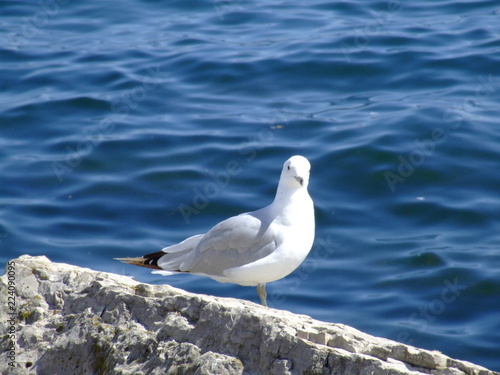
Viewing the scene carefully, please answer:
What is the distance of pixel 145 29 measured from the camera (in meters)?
15.5

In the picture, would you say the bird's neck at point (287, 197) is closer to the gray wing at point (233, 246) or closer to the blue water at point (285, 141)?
the gray wing at point (233, 246)

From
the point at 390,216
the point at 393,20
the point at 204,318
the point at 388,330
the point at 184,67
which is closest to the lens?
the point at 204,318

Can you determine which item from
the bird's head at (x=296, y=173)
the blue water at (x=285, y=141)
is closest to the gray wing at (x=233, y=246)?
the bird's head at (x=296, y=173)

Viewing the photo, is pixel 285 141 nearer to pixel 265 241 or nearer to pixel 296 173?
pixel 296 173

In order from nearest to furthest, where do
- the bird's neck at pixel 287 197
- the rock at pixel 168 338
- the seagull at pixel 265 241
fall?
the rock at pixel 168 338, the seagull at pixel 265 241, the bird's neck at pixel 287 197

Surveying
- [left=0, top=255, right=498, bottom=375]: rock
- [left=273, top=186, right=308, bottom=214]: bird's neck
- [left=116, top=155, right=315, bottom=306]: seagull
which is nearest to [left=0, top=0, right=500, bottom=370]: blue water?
[left=116, top=155, right=315, bottom=306]: seagull

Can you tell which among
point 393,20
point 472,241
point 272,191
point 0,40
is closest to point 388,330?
point 472,241

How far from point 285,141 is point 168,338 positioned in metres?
7.67

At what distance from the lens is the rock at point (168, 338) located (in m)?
3.80

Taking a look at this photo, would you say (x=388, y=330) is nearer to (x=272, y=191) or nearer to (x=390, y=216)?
(x=390, y=216)

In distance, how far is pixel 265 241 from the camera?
6.36 m

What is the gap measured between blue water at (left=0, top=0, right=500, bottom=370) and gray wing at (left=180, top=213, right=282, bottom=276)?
7.39 feet

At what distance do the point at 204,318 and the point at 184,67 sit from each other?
33.9 ft

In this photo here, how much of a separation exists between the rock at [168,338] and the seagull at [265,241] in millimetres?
1853
